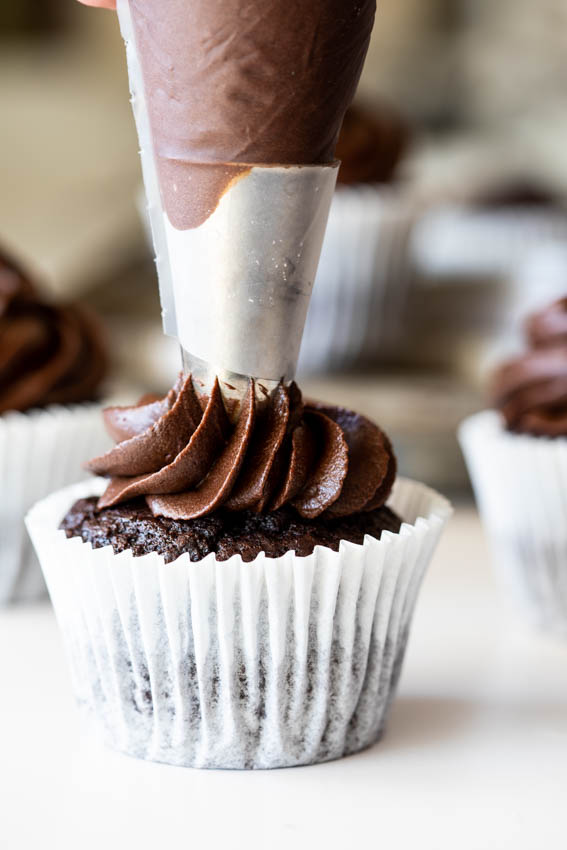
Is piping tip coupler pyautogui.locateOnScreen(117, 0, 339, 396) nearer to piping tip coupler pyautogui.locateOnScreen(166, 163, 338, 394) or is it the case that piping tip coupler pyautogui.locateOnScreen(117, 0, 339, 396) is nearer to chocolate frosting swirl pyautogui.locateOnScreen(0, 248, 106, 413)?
piping tip coupler pyautogui.locateOnScreen(166, 163, 338, 394)

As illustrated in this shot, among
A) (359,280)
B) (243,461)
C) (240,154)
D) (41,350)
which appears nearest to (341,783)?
(243,461)

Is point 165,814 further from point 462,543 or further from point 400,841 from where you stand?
point 462,543

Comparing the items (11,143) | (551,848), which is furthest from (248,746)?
(11,143)

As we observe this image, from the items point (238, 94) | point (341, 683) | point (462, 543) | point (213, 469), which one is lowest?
point (462, 543)

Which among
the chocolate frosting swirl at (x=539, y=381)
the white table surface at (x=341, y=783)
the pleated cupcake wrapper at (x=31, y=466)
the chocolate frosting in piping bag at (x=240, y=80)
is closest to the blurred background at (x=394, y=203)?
the chocolate frosting swirl at (x=539, y=381)

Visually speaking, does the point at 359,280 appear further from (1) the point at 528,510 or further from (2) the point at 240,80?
(2) the point at 240,80

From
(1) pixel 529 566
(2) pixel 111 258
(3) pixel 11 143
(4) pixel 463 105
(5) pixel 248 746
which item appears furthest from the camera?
(3) pixel 11 143
